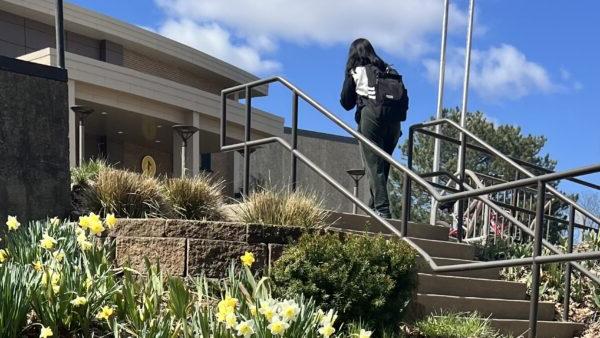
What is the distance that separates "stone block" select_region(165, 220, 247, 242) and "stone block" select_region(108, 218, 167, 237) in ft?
0.19

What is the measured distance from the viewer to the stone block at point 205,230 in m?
5.17

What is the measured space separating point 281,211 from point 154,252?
1.04 meters

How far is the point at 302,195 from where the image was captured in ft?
20.1

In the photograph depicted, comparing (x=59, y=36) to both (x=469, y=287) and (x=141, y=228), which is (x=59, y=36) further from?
(x=469, y=287)

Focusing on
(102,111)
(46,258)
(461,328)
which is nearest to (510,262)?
(461,328)

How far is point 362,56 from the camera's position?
7.36m

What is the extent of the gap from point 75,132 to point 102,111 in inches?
81.6

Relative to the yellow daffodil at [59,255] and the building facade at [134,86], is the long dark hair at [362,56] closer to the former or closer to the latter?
the yellow daffodil at [59,255]

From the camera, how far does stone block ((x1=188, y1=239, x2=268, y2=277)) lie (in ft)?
16.7

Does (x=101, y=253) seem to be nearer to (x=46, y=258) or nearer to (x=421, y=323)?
(x=46, y=258)

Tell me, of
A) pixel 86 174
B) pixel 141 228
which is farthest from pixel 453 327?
pixel 86 174

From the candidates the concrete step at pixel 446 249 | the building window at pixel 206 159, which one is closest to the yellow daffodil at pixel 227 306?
the concrete step at pixel 446 249

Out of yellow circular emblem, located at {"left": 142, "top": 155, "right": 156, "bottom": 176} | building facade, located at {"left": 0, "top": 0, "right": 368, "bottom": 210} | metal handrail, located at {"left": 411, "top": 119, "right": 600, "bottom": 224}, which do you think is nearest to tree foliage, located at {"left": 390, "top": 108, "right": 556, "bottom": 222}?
building facade, located at {"left": 0, "top": 0, "right": 368, "bottom": 210}

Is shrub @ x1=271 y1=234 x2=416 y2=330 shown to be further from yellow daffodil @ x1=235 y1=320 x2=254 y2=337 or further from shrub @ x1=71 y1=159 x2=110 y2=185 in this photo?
shrub @ x1=71 y1=159 x2=110 y2=185
